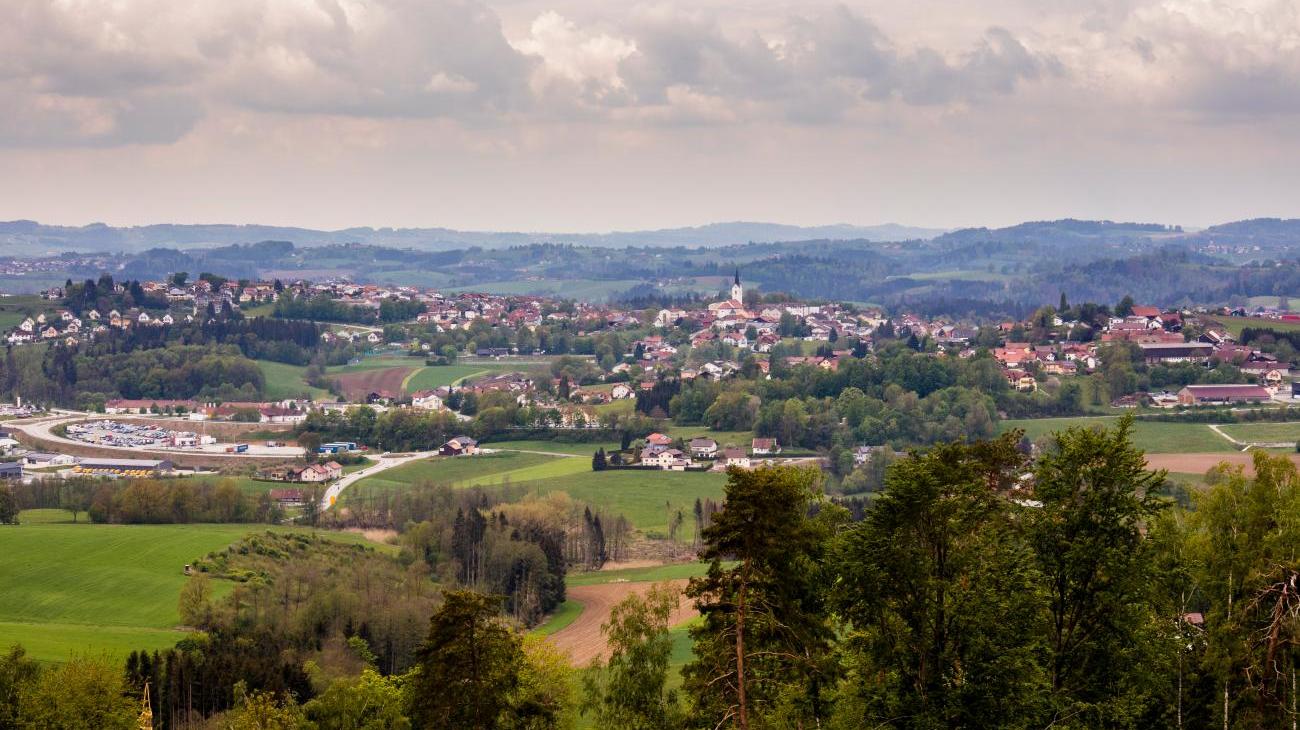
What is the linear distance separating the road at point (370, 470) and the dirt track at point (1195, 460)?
4259 cm

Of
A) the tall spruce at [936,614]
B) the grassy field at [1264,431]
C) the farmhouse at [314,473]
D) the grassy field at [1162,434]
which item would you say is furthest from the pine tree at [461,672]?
the grassy field at [1264,431]

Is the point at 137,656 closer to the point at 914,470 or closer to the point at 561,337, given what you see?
the point at 914,470

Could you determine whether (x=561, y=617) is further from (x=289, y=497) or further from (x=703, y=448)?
(x=703, y=448)

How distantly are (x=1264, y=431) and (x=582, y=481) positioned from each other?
42.0 meters

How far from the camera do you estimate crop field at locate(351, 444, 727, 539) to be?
7775 centimetres

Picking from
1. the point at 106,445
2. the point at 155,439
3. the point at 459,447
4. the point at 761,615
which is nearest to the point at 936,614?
the point at 761,615

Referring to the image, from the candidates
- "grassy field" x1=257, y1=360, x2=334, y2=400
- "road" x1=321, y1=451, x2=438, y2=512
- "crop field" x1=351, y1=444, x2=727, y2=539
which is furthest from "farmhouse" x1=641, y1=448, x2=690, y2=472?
"grassy field" x1=257, y1=360, x2=334, y2=400

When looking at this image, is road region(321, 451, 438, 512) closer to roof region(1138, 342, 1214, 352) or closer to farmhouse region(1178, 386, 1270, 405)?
farmhouse region(1178, 386, 1270, 405)

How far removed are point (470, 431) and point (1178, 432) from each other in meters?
46.7

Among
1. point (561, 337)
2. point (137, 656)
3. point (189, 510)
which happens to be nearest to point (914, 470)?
point (137, 656)

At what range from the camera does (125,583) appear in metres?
56.0

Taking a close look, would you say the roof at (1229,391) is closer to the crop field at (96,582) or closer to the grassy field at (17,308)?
the crop field at (96,582)

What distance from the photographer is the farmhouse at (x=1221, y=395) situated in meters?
106

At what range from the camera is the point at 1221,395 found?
108 meters
